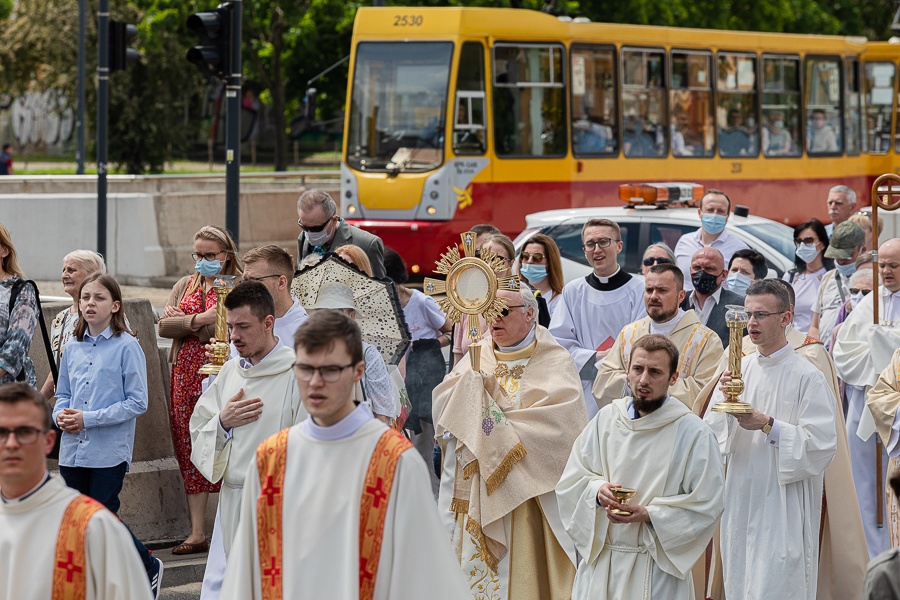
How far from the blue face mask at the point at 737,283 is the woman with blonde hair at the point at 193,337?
3103mm

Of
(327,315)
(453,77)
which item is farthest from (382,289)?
(453,77)

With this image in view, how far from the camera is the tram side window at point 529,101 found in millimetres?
19000

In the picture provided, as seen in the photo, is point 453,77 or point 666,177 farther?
point 666,177

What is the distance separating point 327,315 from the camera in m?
4.68

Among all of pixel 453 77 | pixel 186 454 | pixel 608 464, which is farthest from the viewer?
pixel 453 77

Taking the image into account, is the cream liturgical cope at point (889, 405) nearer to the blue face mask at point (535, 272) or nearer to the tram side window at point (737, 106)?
the blue face mask at point (535, 272)

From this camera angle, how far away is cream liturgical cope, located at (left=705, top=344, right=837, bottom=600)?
7156 millimetres

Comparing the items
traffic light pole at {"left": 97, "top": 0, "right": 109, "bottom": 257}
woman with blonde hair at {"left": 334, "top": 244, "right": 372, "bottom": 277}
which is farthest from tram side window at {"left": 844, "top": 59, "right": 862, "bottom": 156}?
woman with blonde hair at {"left": 334, "top": 244, "right": 372, "bottom": 277}

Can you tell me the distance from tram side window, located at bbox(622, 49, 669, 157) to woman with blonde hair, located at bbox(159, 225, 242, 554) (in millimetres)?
12380

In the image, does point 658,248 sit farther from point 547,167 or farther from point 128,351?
point 547,167

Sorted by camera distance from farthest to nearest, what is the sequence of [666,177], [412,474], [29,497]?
[666,177], [412,474], [29,497]

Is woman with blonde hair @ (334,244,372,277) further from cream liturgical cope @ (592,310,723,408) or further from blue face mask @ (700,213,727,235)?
blue face mask @ (700,213,727,235)

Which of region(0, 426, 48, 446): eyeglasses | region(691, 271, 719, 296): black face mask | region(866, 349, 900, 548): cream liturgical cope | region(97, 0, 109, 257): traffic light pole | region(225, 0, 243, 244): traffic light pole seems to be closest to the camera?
region(0, 426, 48, 446): eyeglasses

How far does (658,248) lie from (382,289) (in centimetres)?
289
